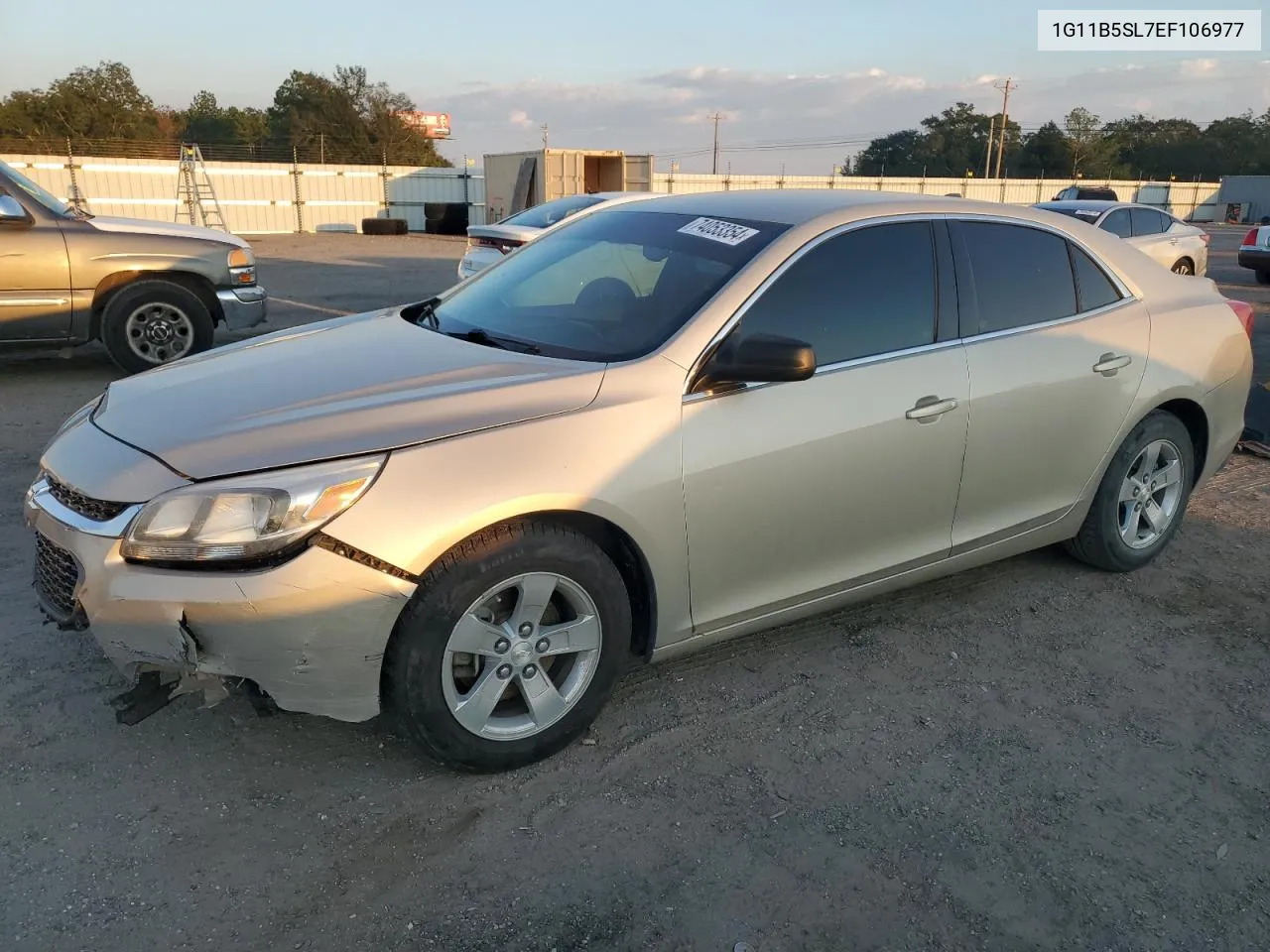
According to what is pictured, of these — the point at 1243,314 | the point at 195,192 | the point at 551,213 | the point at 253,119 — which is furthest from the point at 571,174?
the point at 253,119

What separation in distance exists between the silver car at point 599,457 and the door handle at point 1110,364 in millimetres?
17

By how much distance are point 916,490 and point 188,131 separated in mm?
68574

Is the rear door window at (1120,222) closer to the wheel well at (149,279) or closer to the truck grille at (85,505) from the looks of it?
the wheel well at (149,279)

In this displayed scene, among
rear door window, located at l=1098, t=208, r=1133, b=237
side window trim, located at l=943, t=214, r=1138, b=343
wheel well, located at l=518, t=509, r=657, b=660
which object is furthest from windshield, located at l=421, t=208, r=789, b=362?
rear door window, located at l=1098, t=208, r=1133, b=237

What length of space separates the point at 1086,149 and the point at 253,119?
6283 centimetres

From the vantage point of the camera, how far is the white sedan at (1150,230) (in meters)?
12.7

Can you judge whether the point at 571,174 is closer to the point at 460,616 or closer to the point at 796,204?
the point at 796,204

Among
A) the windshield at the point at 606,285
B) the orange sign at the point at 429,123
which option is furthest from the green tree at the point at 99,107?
the windshield at the point at 606,285

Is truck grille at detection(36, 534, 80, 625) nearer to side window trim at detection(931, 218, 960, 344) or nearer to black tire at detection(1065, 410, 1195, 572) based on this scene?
side window trim at detection(931, 218, 960, 344)

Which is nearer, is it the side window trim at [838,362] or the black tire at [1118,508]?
the side window trim at [838,362]

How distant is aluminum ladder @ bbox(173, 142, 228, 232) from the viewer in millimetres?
28109

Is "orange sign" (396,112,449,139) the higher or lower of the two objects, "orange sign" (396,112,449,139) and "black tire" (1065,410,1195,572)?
the higher

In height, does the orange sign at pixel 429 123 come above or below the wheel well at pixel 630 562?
above

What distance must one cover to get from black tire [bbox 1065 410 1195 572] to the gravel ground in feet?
1.68
